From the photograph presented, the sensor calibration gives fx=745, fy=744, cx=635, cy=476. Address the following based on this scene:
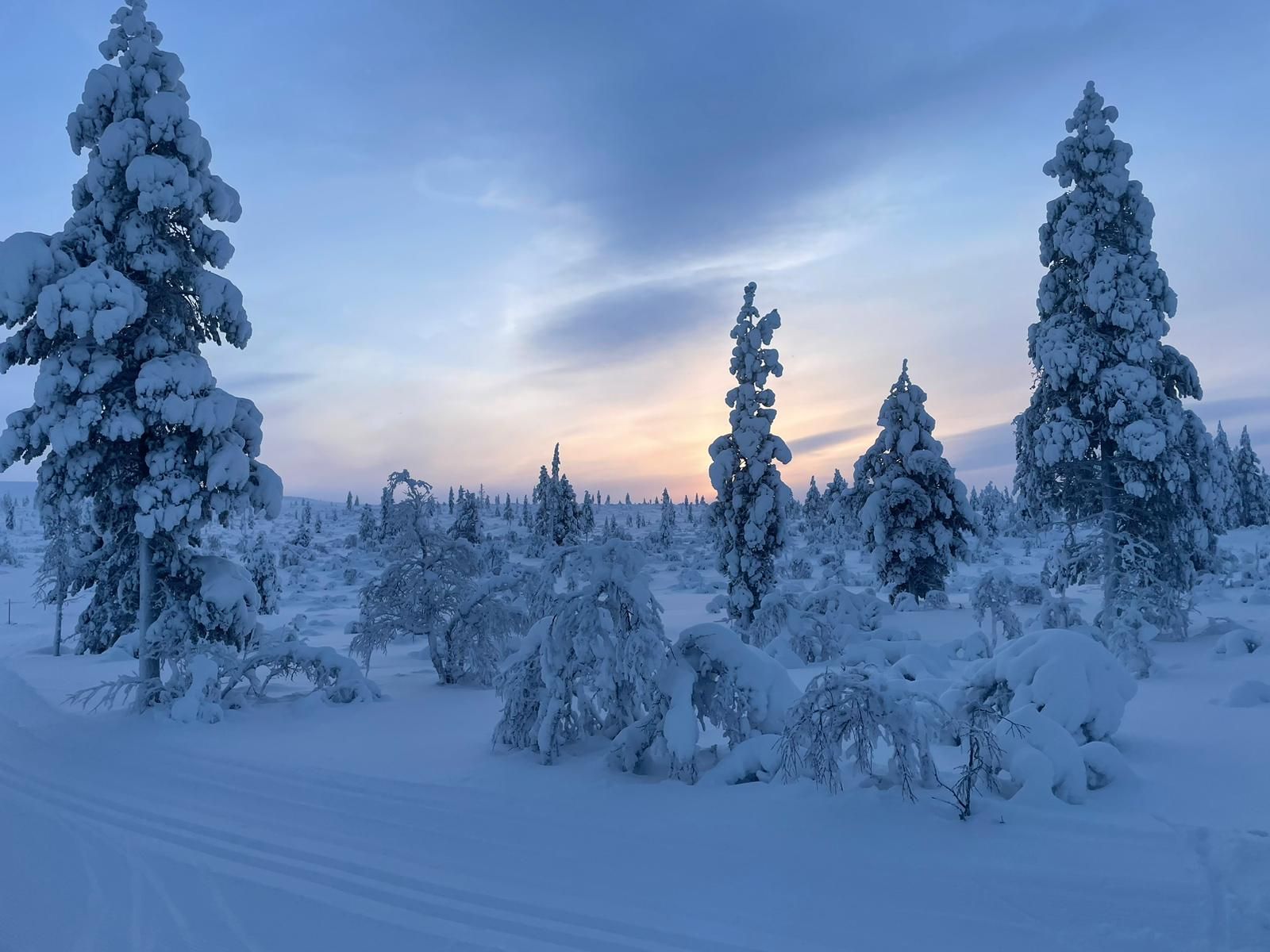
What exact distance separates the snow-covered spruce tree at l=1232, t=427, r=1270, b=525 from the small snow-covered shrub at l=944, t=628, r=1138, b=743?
72.0 meters

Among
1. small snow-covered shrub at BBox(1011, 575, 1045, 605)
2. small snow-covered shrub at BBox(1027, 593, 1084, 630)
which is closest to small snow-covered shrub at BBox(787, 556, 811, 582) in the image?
small snow-covered shrub at BBox(1011, 575, 1045, 605)

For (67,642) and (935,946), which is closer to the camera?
(935,946)

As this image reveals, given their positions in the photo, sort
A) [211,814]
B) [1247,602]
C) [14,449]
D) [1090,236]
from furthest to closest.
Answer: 1. [1247,602]
2. [1090,236]
3. [14,449]
4. [211,814]

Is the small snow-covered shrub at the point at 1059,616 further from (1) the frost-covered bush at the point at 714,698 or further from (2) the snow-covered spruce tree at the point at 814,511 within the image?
(2) the snow-covered spruce tree at the point at 814,511

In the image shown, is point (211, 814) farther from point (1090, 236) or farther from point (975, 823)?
point (1090, 236)

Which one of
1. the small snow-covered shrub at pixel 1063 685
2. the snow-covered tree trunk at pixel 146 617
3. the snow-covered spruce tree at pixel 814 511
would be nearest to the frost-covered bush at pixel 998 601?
the small snow-covered shrub at pixel 1063 685

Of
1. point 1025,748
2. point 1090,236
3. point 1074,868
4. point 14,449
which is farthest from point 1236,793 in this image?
point 14,449

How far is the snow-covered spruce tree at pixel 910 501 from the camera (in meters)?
27.4

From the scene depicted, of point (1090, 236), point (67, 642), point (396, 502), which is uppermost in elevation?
point (1090, 236)

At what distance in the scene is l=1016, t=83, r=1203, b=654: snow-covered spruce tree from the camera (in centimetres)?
1736

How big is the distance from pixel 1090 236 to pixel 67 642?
125 feet

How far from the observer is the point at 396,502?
60.0 ft

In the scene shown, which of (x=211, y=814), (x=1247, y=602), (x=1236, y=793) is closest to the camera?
(x=1236, y=793)

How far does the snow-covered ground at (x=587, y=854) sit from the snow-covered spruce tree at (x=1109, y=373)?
7665 mm
